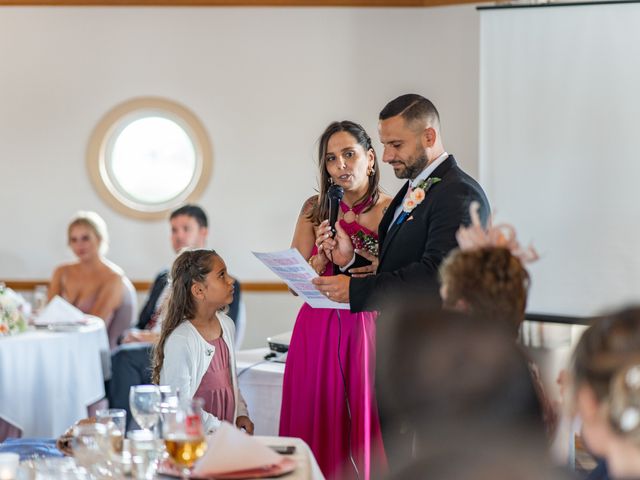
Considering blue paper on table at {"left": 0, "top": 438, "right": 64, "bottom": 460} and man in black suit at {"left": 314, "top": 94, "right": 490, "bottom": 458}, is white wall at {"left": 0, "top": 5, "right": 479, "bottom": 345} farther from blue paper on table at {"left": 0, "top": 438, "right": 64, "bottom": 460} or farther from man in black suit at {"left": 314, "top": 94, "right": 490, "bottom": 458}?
man in black suit at {"left": 314, "top": 94, "right": 490, "bottom": 458}

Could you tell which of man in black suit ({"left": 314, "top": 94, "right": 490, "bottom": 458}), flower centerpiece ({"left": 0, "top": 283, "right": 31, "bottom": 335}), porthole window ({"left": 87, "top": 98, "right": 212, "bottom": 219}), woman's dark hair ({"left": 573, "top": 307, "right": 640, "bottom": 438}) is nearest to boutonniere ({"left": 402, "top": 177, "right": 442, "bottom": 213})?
man in black suit ({"left": 314, "top": 94, "right": 490, "bottom": 458})

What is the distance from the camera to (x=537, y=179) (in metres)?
5.93

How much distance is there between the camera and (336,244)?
363 cm

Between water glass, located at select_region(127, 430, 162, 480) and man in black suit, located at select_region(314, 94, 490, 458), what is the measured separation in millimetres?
942

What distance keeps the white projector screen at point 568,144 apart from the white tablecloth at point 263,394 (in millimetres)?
2097

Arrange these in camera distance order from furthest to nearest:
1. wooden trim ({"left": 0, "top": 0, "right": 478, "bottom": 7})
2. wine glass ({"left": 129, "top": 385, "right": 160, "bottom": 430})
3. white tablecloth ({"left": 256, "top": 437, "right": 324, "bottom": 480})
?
wooden trim ({"left": 0, "top": 0, "right": 478, "bottom": 7}), wine glass ({"left": 129, "top": 385, "right": 160, "bottom": 430}), white tablecloth ({"left": 256, "top": 437, "right": 324, "bottom": 480})

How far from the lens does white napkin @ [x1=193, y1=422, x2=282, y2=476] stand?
87.5 inches

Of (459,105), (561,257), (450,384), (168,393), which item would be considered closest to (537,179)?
(561,257)

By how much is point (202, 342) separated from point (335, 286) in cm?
54

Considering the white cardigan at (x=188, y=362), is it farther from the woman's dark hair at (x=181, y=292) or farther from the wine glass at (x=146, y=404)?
the wine glass at (x=146, y=404)

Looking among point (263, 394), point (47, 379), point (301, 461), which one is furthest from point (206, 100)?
point (301, 461)

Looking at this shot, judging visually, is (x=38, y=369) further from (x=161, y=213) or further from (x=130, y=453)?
(x=130, y=453)

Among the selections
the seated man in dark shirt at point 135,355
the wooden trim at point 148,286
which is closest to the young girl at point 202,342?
the seated man in dark shirt at point 135,355

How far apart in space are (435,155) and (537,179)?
2.77m
